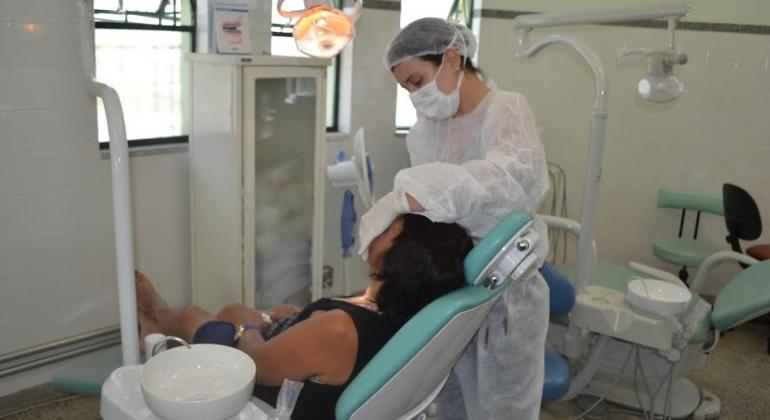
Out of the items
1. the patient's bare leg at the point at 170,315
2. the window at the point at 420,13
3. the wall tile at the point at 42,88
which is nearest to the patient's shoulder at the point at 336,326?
the patient's bare leg at the point at 170,315

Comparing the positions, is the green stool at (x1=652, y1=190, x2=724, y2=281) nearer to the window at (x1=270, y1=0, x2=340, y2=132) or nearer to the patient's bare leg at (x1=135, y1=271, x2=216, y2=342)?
the window at (x1=270, y1=0, x2=340, y2=132)

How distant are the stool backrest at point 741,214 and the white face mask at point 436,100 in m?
1.96

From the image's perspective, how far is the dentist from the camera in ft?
5.21

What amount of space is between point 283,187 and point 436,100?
119 cm

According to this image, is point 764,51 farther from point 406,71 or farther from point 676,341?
point 406,71

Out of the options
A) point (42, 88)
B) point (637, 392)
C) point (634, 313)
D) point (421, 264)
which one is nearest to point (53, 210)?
point (42, 88)

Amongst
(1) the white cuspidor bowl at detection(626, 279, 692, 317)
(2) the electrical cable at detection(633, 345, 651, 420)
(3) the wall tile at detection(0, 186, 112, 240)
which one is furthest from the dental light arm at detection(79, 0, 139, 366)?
(2) the electrical cable at detection(633, 345, 651, 420)

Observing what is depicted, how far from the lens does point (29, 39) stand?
7.33 feet

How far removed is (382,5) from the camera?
326 cm

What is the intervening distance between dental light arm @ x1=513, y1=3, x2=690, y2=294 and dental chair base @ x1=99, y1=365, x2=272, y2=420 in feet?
4.61

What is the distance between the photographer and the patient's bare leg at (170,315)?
203cm

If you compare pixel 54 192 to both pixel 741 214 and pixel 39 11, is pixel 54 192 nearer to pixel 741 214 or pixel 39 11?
pixel 39 11

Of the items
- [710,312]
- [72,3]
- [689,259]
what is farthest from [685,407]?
[72,3]

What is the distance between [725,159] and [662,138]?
13.7 inches
